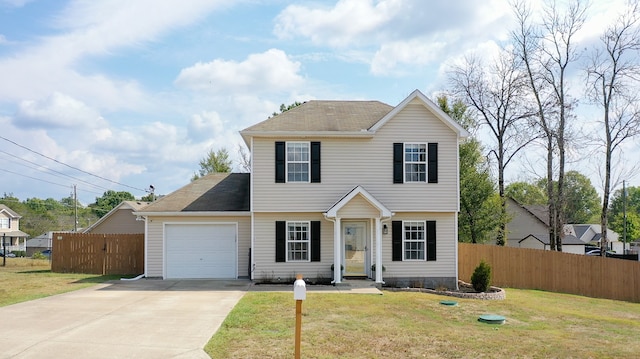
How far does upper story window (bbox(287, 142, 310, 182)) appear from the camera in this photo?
19.6 meters

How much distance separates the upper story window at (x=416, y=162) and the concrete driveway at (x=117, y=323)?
291 inches

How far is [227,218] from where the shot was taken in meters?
20.8

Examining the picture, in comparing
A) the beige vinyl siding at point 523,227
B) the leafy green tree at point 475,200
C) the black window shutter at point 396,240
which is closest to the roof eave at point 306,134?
the black window shutter at point 396,240

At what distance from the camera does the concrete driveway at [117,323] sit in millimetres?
9023

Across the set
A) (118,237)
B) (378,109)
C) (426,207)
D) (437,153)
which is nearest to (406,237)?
(426,207)

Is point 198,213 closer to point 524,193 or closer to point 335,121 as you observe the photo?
point 335,121

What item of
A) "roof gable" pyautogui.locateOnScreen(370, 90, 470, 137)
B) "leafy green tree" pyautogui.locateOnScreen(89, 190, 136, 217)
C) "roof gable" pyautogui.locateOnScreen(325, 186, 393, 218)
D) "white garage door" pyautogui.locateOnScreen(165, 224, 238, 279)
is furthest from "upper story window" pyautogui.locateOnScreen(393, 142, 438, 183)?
"leafy green tree" pyautogui.locateOnScreen(89, 190, 136, 217)

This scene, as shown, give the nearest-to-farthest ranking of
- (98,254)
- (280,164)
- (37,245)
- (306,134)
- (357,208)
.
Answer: (357,208) → (306,134) → (280,164) → (98,254) → (37,245)

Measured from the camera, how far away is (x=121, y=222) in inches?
1519

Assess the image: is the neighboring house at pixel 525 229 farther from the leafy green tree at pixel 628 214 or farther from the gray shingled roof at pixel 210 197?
the gray shingled roof at pixel 210 197

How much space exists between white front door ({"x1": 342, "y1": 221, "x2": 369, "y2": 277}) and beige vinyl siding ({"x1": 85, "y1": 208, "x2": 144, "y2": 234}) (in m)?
22.6

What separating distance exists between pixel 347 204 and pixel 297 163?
2395 mm

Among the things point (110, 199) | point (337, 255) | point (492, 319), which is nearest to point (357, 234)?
point (337, 255)

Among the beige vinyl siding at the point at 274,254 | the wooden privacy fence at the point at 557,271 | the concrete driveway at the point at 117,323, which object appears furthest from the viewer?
the wooden privacy fence at the point at 557,271
